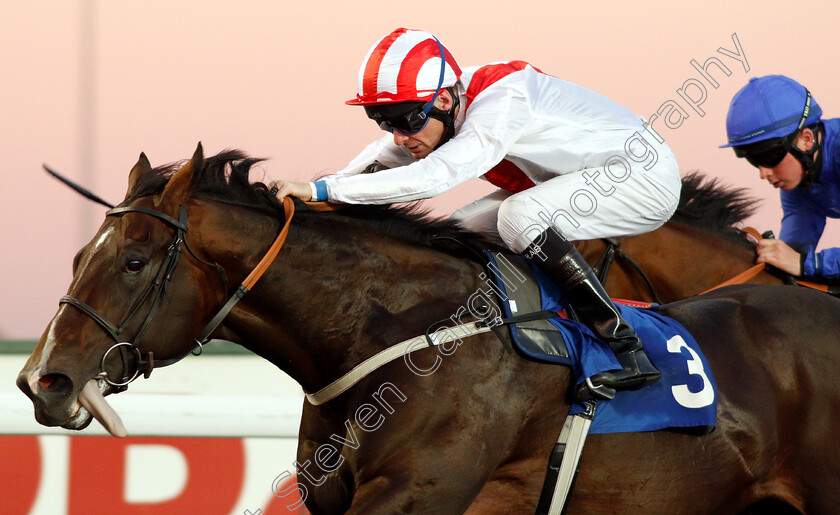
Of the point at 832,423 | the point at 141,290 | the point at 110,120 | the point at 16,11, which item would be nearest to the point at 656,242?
the point at 832,423

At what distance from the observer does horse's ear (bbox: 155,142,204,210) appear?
80.2 inches

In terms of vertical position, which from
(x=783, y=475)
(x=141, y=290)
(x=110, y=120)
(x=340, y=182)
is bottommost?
(x=783, y=475)

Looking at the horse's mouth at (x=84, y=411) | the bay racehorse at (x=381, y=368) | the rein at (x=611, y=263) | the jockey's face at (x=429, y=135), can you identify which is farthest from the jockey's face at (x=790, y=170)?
the horse's mouth at (x=84, y=411)

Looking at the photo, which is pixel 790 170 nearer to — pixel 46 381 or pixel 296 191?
pixel 296 191

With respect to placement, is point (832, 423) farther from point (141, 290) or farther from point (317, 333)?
point (141, 290)

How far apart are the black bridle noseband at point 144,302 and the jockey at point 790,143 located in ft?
6.41

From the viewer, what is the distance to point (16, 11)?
162 inches

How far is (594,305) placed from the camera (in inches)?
88.2

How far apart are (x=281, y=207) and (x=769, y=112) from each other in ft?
5.85

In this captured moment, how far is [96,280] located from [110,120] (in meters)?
2.47

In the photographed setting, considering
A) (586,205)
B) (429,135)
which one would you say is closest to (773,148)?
(586,205)

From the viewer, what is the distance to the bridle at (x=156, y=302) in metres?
1.93

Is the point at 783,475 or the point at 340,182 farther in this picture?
the point at 783,475

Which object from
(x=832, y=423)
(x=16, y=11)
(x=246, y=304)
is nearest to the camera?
(x=246, y=304)
